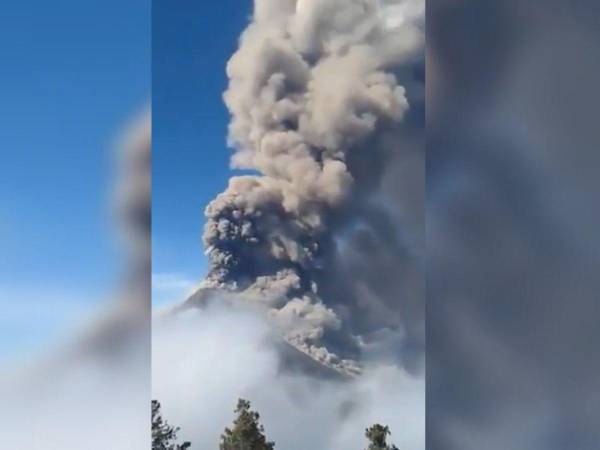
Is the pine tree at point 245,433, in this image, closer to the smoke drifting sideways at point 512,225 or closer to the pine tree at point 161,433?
the pine tree at point 161,433

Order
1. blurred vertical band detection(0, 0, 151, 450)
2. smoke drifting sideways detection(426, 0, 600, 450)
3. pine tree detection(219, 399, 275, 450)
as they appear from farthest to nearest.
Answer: pine tree detection(219, 399, 275, 450) < blurred vertical band detection(0, 0, 151, 450) < smoke drifting sideways detection(426, 0, 600, 450)

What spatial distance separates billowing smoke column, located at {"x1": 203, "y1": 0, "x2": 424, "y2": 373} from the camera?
2.59m

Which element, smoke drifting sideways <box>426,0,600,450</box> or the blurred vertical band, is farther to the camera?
the blurred vertical band

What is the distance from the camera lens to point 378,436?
2.56 metres

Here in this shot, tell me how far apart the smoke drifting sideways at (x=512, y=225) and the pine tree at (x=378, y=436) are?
15cm

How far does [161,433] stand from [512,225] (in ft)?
4.60

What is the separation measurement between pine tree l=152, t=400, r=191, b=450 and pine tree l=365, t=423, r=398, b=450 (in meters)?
0.68

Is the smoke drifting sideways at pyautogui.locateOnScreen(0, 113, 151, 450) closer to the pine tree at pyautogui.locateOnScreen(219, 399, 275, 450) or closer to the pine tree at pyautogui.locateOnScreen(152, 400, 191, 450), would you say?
the pine tree at pyautogui.locateOnScreen(152, 400, 191, 450)

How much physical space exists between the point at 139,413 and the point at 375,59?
149 centimetres

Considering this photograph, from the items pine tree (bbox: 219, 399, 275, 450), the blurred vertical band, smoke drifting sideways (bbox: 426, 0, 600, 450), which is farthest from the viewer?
pine tree (bbox: 219, 399, 275, 450)

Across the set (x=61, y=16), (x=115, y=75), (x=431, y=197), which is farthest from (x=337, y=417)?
(x=61, y=16)

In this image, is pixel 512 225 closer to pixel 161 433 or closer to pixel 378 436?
pixel 378 436

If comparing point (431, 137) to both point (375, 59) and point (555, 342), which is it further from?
point (555, 342)

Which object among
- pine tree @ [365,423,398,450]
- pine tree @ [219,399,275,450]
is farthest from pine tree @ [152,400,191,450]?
pine tree @ [365,423,398,450]
